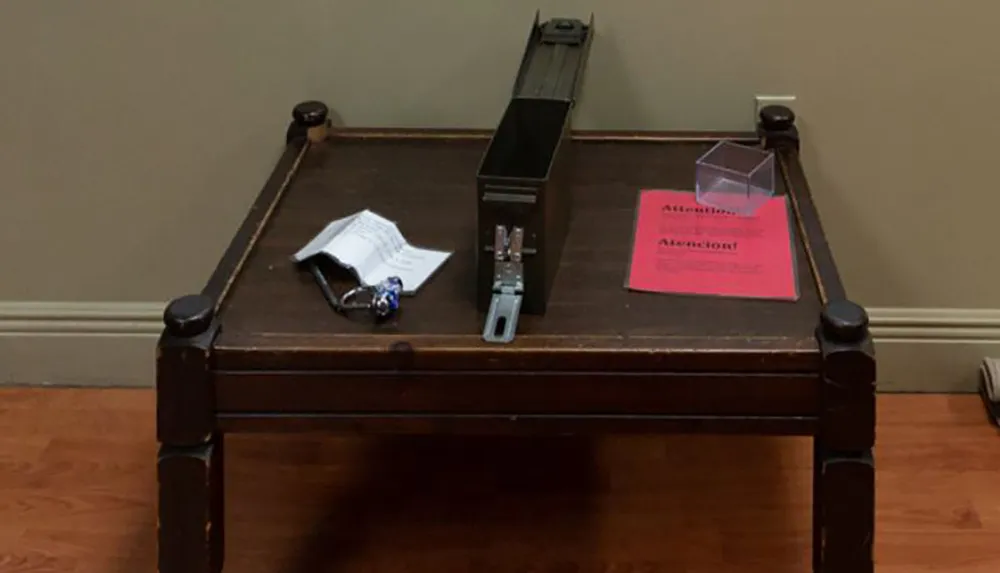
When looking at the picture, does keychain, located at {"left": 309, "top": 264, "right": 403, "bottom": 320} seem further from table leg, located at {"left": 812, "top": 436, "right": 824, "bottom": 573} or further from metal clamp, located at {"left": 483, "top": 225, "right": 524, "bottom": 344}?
table leg, located at {"left": 812, "top": 436, "right": 824, "bottom": 573}

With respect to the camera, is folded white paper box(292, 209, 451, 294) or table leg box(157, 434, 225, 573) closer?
table leg box(157, 434, 225, 573)

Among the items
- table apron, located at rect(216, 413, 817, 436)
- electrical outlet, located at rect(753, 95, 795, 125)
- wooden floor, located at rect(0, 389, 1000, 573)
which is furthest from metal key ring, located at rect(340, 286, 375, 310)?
electrical outlet, located at rect(753, 95, 795, 125)

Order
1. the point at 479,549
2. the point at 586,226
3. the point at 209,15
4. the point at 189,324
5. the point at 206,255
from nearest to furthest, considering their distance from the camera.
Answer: the point at 189,324 → the point at 586,226 → the point at 479,549 → the point at 209,15 → the point at 206,255

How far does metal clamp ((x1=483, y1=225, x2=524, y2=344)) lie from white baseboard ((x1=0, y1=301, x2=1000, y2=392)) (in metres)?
0.85

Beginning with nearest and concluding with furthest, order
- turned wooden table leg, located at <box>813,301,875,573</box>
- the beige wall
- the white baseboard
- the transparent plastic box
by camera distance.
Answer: turned wooden table leg, located at <box>813,301,875,573</box>, the transparent plastic box, the beige wall, the white baseboard

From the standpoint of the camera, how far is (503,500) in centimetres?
182

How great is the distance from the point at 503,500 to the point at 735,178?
22.0 inches

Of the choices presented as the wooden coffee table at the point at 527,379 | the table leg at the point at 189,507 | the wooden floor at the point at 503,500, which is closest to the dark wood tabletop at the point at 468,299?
the wooden coffee table at the point at 527,379

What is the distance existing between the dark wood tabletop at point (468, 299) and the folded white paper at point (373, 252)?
2 centimetres

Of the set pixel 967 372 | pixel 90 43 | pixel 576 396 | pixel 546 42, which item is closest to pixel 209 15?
pixel 90 43

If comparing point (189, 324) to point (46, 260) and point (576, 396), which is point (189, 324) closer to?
point (576, 396)

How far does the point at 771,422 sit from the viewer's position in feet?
4.44

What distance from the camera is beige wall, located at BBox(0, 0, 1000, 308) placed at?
182cm

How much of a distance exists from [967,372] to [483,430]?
1010 mm
